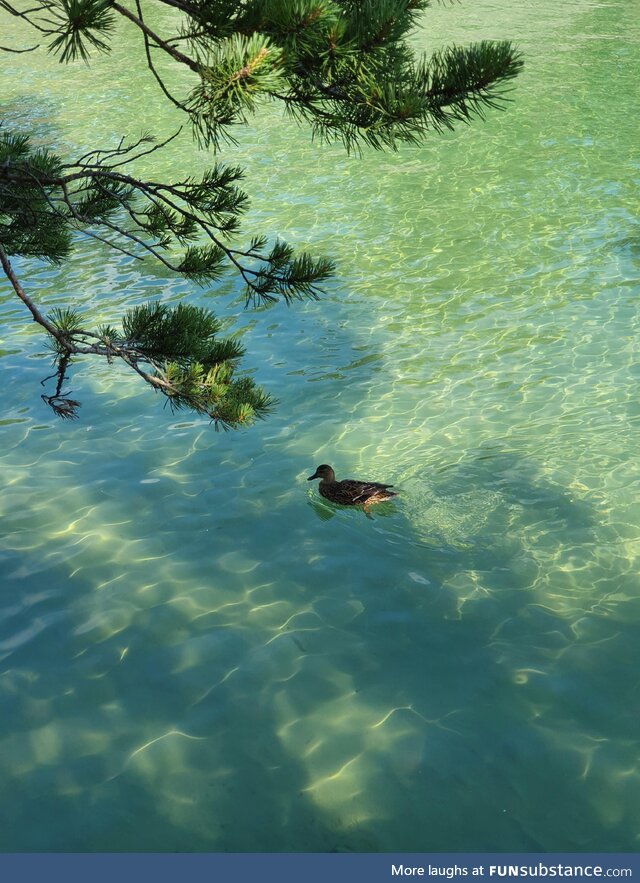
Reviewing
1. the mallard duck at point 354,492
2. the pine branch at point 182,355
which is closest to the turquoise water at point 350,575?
the mallard duck at point 354,492

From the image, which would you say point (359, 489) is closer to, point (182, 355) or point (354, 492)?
point (354, 492)

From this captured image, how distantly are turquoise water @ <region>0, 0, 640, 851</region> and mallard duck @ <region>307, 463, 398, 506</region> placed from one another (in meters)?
0.15

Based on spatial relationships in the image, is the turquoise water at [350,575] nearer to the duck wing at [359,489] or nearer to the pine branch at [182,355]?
the duck wing at [359,489]

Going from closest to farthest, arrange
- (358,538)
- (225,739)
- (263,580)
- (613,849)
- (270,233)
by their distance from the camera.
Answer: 1. (613,849)
2. (225,739)
3. (263,580)
4. (358,538)
5. (270,233)

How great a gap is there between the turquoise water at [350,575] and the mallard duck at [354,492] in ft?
0.50

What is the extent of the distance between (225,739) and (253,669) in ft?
1.58

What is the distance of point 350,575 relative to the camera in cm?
523

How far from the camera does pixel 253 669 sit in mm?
4480

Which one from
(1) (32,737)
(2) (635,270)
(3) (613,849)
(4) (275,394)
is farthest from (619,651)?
(2) (635,270)

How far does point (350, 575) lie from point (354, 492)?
1.80ft

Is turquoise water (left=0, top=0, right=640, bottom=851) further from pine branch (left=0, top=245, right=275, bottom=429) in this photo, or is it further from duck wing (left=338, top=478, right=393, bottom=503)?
pine branch (left=0, top=245, right=275, bottom=429)

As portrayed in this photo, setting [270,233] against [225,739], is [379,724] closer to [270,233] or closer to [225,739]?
[225,739]

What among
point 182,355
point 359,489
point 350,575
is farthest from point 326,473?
point 182,355

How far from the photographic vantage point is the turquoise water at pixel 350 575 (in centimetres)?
376
